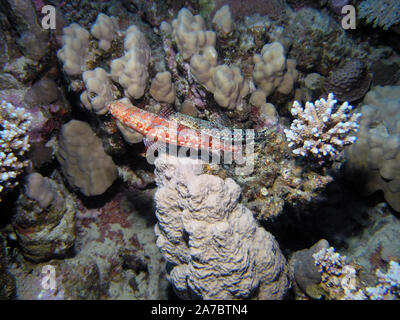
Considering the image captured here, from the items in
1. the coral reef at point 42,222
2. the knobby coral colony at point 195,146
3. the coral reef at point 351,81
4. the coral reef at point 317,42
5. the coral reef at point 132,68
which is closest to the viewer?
the knobby coral colony at point 195,146

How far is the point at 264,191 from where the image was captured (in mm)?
4102

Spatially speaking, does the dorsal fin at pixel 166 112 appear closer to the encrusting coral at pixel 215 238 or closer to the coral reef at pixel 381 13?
the encrusting coral at pixel 215 238

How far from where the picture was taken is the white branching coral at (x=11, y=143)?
4.21m

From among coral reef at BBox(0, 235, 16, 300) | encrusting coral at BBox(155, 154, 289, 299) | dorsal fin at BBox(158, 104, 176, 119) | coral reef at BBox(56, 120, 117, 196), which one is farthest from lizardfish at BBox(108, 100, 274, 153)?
coral reef at BBox(0, 235, 16, 300)

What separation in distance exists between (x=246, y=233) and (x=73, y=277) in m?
4.36

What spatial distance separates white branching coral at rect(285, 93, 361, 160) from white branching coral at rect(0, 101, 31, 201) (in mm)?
5162

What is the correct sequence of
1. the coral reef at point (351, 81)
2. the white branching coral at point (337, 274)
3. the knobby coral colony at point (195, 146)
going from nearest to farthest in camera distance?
the knobby coral colony at point (195, 146) → the white branching coral at point (337, 274) → the coral reef at point (351, 81)

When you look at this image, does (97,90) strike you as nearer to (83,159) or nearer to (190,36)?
(83,159)

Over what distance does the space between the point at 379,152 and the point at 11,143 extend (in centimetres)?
709

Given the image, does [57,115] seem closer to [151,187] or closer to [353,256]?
[151,187]

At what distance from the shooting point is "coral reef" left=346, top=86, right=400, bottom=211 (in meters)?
3.96

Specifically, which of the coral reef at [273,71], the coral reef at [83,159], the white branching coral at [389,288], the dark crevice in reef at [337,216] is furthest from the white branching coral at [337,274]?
the coral reef at [83,159]

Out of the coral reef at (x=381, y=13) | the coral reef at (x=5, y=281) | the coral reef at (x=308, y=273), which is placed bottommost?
the coral reef at (x=5, y=281)

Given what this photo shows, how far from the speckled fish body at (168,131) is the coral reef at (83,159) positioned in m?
1.43
